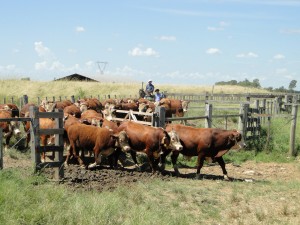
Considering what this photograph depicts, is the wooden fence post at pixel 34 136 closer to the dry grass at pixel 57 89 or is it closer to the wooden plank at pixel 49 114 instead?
the wooden plank at pixel 49 114

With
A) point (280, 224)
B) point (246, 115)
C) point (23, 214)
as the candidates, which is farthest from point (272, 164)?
point (23, 214)

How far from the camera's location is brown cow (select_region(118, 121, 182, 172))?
11.9 meters

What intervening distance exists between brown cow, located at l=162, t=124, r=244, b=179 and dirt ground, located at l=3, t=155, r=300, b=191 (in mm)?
529

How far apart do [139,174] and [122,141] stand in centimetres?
106

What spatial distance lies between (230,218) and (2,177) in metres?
4.37

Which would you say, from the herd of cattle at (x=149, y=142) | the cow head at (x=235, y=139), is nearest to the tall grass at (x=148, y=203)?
the herd of cattle at (x=149, y=142)

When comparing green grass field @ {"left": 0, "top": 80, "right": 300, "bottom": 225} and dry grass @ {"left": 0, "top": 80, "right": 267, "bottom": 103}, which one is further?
dry grass @ {"left": 0, "top": 80, "right": 267, "bottom": 103}

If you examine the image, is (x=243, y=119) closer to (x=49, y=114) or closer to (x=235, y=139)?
(x=235, y=139)

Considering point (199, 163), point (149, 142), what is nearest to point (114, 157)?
point (149, 142)

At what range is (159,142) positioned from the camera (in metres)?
11.9

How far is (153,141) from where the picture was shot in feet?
39.1

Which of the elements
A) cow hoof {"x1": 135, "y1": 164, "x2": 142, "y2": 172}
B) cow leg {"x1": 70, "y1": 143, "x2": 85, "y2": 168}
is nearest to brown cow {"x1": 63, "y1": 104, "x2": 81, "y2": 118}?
cow leg {"x1": 70, "y1": 143, "x2": 85, "y2": 168}

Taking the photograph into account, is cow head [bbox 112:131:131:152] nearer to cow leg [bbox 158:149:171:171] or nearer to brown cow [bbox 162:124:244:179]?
cow leg [bbox 158:149:171:171]

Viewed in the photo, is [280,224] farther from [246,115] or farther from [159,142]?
[246,115]
